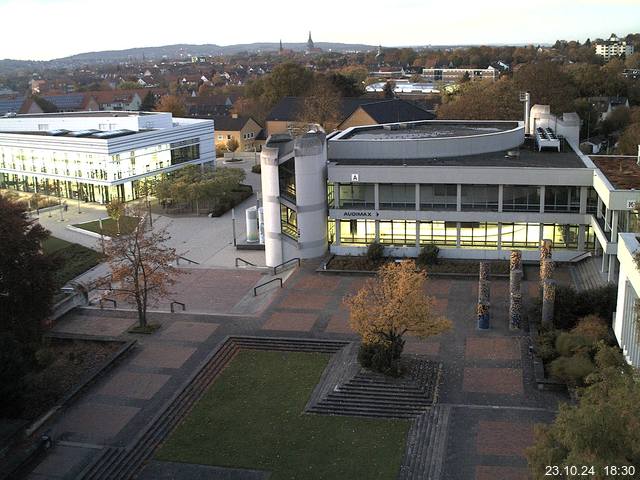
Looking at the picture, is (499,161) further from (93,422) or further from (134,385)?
(93,422)

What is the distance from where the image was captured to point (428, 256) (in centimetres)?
3994

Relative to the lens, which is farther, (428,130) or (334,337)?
(428,130)

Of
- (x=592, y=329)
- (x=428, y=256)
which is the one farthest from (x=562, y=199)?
(x=592, y=329)

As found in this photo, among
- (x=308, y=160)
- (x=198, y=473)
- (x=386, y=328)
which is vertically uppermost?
(x=308, y=160)

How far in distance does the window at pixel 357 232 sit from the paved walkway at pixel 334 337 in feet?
14.1

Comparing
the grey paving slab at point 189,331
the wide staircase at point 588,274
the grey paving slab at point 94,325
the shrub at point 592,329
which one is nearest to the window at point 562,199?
the wide staircase at point 588,274

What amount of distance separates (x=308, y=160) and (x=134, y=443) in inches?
845

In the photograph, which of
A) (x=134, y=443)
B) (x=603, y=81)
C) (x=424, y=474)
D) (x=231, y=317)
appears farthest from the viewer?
(x=603, y=81)

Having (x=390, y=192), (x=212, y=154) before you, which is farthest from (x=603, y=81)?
(x=390, y=192)

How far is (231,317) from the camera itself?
33781 mm

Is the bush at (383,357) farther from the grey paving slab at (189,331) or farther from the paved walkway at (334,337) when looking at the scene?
the grey paving slab at (189,331)

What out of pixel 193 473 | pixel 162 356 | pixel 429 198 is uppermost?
pixel 429 198

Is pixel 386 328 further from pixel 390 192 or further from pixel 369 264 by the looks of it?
pixel 390 192

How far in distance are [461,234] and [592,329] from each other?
14274 millimetres
